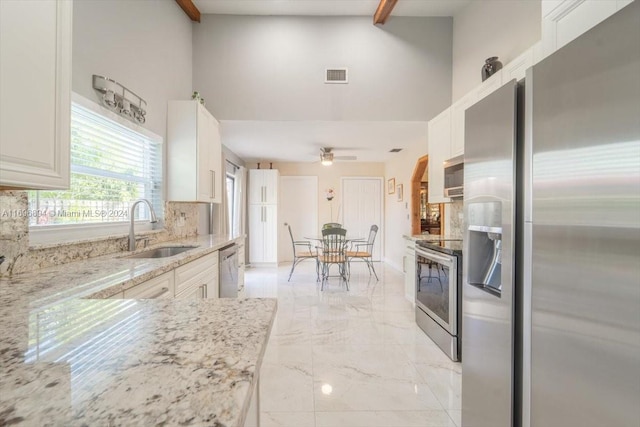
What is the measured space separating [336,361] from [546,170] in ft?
6.43

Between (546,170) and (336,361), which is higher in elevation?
(546,170)

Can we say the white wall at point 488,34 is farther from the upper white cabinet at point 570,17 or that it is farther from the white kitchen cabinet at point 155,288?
the white kitchen cabinet at point 155,288

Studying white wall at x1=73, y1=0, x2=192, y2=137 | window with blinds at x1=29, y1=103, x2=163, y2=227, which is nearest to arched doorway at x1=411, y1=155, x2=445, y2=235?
white wall at x1=73, y1=0, x2=192, y2=137

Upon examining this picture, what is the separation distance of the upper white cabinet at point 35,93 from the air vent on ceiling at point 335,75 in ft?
9.24

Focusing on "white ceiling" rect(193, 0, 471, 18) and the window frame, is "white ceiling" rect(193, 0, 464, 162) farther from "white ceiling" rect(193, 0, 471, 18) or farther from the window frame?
the window frame

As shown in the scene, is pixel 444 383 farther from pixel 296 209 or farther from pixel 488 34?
pixel 296 209

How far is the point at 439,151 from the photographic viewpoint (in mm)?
3188

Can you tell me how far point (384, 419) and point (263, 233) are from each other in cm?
488

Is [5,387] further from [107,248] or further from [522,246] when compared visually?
[107,248]

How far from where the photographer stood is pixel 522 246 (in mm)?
1126

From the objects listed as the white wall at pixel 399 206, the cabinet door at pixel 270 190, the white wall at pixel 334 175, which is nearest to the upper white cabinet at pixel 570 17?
the white wall at pixel 399 206

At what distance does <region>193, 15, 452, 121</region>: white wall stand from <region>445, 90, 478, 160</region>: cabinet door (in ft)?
2.90

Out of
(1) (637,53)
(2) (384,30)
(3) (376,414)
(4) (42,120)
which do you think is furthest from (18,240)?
(2) (384,30)

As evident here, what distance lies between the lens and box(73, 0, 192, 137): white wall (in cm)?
188
